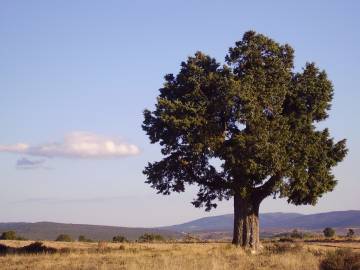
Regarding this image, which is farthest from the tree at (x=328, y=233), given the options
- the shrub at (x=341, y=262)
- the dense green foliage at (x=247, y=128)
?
the shrub at (x=341, y=262)

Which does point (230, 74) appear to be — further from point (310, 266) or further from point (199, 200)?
point (310, 266)

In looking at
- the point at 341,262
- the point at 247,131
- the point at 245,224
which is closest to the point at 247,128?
the point at 247,131

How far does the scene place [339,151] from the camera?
38.2 meters

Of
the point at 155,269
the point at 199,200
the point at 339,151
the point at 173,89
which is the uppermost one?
the point at 173,89

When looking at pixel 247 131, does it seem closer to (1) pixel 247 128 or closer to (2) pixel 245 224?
(1) pixel 247 128

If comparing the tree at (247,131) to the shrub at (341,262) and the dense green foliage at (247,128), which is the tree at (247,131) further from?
the shrub at (341,262)

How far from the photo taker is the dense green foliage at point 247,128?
33.9m

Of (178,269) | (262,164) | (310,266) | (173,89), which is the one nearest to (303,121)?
(262,164)

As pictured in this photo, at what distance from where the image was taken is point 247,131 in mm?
34875

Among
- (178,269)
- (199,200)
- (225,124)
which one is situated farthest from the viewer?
(199,200)

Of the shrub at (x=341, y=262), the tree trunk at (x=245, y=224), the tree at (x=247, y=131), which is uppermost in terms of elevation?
the tree at (x=247, y=131)

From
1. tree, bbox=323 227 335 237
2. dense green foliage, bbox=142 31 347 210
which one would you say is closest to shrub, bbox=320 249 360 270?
dense green foliage, bbox=142 31 347 210

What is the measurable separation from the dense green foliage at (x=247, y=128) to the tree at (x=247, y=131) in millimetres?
60

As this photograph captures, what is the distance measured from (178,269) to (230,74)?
51.5 feet
